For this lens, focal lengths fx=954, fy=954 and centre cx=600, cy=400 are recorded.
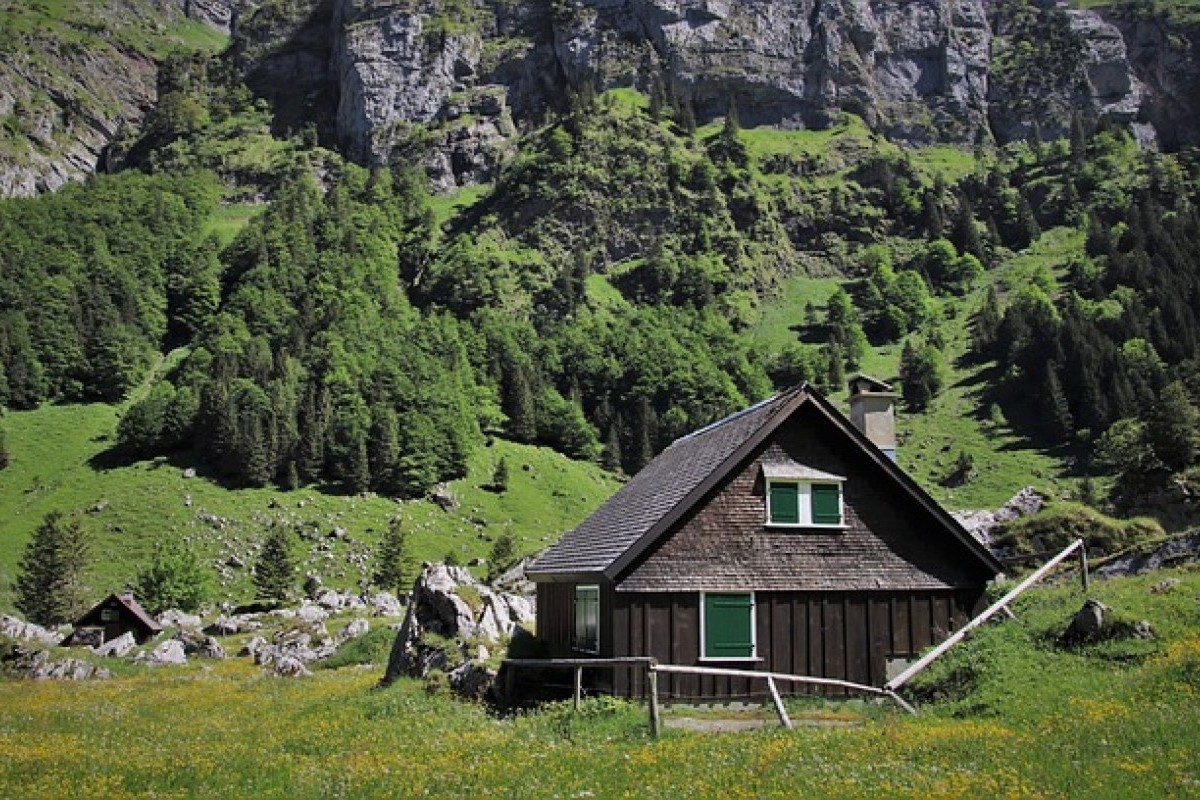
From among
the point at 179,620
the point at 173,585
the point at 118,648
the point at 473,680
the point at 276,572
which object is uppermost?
the point at 473,680

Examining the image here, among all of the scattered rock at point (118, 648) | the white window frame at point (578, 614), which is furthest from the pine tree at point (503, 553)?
the white window frame at point (578, 614)

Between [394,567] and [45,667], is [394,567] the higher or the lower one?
the higher one

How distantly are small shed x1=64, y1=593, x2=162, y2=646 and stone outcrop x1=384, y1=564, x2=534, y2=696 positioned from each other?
129 ft

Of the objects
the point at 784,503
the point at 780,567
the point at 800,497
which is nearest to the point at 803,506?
the point at 800,497

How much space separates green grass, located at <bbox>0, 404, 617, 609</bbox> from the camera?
101875 mm

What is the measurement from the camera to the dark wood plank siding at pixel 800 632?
78.1ft

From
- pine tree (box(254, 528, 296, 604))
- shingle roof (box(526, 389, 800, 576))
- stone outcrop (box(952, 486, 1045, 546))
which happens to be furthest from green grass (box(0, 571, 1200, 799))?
pine tree (box(254, 528, 296, 604))

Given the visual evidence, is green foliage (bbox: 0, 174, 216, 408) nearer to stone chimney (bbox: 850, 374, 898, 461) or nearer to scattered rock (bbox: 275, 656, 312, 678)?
scattered rock (bbox: 275, 656, 312, 678)

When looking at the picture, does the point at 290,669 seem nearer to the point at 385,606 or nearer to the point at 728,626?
the point at 728,626

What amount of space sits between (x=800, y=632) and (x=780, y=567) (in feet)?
5.70

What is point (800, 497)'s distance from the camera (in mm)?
25719

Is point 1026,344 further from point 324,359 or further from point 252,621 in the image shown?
point 252,621

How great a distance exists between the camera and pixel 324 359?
520ft

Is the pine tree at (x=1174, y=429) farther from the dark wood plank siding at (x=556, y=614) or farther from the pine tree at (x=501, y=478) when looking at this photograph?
the pine tree at (x=501, y=478)
